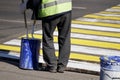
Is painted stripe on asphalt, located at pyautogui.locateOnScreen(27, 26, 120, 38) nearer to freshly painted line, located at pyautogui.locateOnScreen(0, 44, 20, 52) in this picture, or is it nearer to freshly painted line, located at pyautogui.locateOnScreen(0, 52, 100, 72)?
freshly painted line, located at pyautogui.locateOnScreen(0, 44, 20, 52)

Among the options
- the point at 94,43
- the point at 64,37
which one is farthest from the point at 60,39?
the point at 94,43

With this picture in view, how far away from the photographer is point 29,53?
24.3ft

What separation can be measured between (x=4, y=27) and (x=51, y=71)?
461 cm

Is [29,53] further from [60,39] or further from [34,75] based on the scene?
[60,39]

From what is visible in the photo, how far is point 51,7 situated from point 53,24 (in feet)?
1.04

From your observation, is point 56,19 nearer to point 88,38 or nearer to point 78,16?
point 88,38

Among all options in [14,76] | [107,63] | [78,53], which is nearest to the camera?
[107,63]

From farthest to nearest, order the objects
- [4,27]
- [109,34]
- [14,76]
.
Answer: [4,27]
[109,34]
[14,76]

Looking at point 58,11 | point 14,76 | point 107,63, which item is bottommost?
point 14,76

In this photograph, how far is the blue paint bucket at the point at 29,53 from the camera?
24.2 feet

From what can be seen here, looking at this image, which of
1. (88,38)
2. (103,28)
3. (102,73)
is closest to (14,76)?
(102,73)

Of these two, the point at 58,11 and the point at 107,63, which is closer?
the point at 107,63

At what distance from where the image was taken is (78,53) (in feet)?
28.3

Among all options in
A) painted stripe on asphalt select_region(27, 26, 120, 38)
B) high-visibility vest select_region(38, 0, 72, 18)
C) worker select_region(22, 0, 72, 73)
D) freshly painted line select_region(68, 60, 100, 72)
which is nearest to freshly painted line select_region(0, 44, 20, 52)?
freshly painted line select_region(68, 60, 100, 72)
